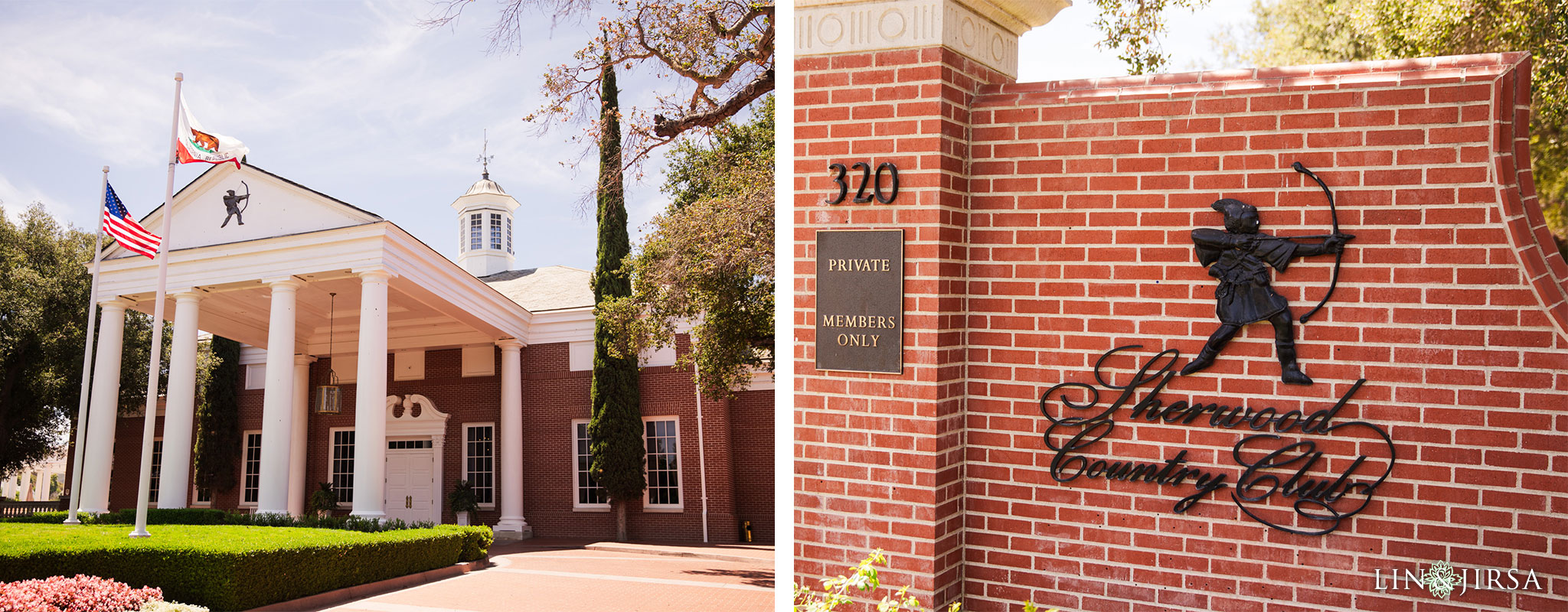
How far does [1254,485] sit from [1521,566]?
95 cm

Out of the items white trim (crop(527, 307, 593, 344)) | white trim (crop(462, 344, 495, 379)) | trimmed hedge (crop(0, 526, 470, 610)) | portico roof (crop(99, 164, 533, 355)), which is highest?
portico roof (crop(99, 164, 533, 355))

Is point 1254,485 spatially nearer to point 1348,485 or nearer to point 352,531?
point 1348,485

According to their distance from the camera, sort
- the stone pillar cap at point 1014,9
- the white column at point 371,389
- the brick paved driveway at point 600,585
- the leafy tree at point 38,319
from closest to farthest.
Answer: the stone pillar cap at point 1014,9
the brick paved driveway at point 600,585
the white column at point 371,389
the leafy tree at point 38,319

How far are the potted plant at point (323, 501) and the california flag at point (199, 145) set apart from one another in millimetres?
9769

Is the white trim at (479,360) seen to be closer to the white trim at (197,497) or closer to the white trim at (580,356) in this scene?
the white trim at (580,356)

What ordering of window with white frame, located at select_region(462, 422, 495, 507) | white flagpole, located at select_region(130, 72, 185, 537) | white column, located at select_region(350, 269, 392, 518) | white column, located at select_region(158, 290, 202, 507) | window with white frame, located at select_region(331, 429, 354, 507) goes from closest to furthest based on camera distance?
white flagpole, located at select_region(130, 72, 185, 537)
white column, located at select_region(350, 269, 392, 518)
white column, located at select_region(158, 290, 202, 507)
window with white frame, located at select_region(462, 422, 495, 507)
window with white frame, located at select_region(331, 429, 354, 507)

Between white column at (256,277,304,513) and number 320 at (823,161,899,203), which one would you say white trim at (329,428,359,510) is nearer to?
white column at (256,277,304,513)

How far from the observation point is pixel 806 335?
4352 mm

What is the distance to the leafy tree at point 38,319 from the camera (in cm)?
2152

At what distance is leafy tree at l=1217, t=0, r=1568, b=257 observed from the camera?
1409cm

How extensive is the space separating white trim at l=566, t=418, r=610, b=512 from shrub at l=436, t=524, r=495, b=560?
5207 mm

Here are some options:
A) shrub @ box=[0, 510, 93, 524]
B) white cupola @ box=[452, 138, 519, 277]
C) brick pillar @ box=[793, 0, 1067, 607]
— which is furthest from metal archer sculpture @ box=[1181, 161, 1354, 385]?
white cupola @ box=[452, 138, 519, 277]

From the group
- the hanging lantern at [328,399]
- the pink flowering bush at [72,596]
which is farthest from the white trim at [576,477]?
the pink flowering bush at [72,596]

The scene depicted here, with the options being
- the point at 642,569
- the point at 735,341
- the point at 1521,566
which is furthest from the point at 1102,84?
the point at 642,569
